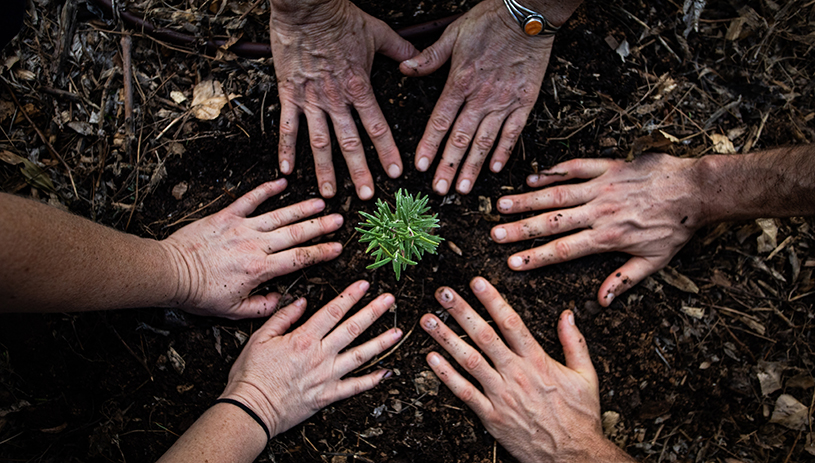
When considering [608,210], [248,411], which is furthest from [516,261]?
[248,411]

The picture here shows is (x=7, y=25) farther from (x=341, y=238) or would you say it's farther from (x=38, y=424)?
(x=38, y=424)

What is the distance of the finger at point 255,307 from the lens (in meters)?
2.70

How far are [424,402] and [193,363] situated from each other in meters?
1.53

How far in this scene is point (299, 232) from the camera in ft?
8.80

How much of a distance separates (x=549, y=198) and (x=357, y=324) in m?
1.44

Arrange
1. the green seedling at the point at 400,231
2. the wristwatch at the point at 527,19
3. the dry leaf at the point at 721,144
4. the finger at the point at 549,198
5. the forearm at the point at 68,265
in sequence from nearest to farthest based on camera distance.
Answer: the forearm at the point at 68,265 < the green seedling at the point at 400,231 < the wristwatch at the point at 527,19 < the finger at the point at 549,198 < the dry leaf at the point at 721,144

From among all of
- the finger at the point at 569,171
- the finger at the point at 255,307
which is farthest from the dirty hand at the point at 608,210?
the finger at the point at 255,307

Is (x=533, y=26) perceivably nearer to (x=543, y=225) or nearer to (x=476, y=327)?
(x=543, y=225)

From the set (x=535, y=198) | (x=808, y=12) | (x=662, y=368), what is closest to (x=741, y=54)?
(x=808, y=12)

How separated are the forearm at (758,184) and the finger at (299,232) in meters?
2.31

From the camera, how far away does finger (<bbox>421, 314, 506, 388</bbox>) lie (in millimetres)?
2695

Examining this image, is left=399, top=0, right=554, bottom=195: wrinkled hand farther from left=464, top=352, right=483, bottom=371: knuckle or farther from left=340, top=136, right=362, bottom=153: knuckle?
left=464, top=352, right=483, bottom=371: knuckle

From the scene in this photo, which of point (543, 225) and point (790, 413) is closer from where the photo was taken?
point (543, 225)

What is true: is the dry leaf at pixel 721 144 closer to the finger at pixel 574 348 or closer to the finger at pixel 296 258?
the finger at pixel 574 348
